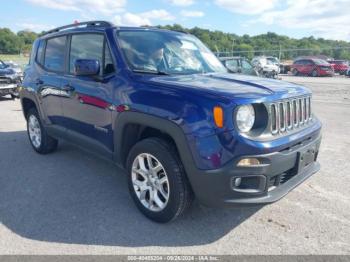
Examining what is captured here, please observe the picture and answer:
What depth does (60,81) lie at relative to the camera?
4.65 m

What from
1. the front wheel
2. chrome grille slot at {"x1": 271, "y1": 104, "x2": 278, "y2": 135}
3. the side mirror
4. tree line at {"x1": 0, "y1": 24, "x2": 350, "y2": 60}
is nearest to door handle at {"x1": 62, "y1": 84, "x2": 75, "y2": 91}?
the side mirror

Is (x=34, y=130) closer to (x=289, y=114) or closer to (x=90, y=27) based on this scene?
(x=90, y=27)

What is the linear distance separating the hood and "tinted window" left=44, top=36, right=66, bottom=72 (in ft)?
6.60

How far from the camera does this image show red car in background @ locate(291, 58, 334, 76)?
2833 centimetres

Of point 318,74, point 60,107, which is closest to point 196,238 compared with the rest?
point 60,107

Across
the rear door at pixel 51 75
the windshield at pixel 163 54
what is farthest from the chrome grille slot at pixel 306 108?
the rear door at pixel 51 75

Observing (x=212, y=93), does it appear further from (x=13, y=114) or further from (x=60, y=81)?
→ (x=13, y=114)

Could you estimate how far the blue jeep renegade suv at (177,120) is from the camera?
283cm

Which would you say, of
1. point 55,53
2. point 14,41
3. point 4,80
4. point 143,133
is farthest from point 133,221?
point 14,41

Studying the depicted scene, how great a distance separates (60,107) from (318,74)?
92.0ft

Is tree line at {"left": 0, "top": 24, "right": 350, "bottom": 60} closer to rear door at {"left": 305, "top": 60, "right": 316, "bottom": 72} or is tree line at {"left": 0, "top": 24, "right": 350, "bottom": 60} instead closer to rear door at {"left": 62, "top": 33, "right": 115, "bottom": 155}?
rear door at {"left": 305, "top": 60, "right": 316, "bottom": 72}

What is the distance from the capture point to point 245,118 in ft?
9.47

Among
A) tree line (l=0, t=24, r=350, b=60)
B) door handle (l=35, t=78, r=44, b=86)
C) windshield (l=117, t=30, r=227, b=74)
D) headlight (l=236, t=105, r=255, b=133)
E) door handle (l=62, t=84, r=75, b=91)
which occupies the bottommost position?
headlight (l=236, t=105, r=255, b=133)

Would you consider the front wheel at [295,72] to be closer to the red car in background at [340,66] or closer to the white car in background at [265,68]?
the red car in background at [340,66]
